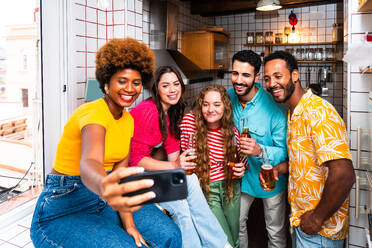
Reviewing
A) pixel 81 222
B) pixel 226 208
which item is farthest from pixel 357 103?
pixel 81 222

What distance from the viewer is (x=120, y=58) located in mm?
1249

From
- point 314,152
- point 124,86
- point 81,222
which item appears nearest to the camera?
point 81,222

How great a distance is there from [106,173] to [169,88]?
1005 millimetres

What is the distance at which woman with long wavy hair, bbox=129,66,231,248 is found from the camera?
1.59m

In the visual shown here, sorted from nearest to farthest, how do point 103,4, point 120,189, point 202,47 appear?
point 120,189 < point 103,4 < point 202,47

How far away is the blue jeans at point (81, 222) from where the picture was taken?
1.11m

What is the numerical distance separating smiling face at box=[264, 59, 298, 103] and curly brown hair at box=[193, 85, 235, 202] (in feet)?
1.06

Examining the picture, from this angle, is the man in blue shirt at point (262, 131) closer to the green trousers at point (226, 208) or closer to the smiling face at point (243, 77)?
the smiling face at point (243, 77)

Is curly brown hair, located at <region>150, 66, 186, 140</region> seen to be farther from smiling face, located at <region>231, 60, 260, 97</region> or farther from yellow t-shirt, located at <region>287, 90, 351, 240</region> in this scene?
yellow t-shirt, located at <region>287, 90, 351, 240</region>

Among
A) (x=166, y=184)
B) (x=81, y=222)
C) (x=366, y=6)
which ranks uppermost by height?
(x=366, y=6)

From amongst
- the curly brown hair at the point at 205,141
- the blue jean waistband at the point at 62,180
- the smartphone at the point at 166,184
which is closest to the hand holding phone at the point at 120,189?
the smartphone at the point at 166,184

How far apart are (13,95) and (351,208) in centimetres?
313

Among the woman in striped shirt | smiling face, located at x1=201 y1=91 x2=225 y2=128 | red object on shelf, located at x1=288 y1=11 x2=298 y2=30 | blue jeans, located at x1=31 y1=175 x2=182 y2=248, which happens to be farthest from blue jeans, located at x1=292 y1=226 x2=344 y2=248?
red object on shelf, located at x1=288 y1=11 x2=298 y2=30

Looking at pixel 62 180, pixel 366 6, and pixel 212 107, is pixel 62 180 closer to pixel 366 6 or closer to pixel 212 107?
pixel 212 107
